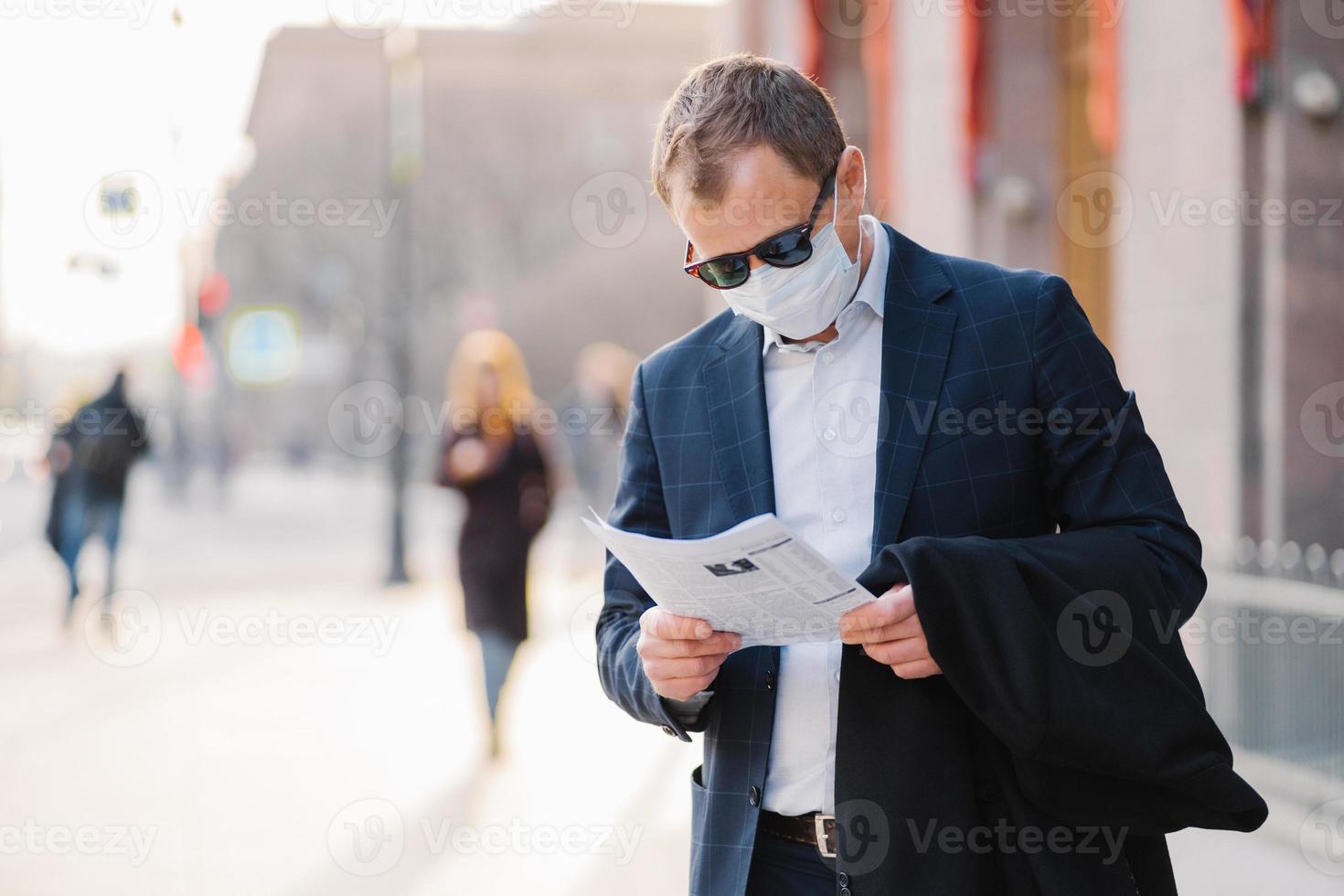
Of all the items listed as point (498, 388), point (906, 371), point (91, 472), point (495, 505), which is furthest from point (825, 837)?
point (91, 472)

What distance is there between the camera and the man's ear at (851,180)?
2.16 m

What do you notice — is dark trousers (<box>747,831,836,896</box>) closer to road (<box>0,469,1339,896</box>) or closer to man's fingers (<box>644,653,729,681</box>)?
man's fingers (<box>644,653,729,681</box>)

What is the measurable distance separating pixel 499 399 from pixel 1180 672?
226 inches

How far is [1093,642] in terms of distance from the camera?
1822 millimetres

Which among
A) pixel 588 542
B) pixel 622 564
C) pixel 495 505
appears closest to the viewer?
pixel 622 564

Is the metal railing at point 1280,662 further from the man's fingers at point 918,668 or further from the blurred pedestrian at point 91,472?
the blurred pedestrian at point 91,472

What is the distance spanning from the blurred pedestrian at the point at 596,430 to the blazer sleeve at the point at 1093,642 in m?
12.4

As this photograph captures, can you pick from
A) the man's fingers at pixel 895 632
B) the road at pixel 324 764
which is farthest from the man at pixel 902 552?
the road at pixel 324 764

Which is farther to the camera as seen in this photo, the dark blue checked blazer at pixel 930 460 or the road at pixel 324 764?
the road at pixel 324 764

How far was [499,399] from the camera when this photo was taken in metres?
7.31

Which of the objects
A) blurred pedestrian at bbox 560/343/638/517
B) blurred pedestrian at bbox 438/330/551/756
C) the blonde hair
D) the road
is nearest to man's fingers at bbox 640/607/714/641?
Result: the road

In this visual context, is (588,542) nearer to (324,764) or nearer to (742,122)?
(324,764)

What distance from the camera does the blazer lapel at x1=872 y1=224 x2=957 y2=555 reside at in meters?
1.99

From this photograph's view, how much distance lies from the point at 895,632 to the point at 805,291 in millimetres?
648
